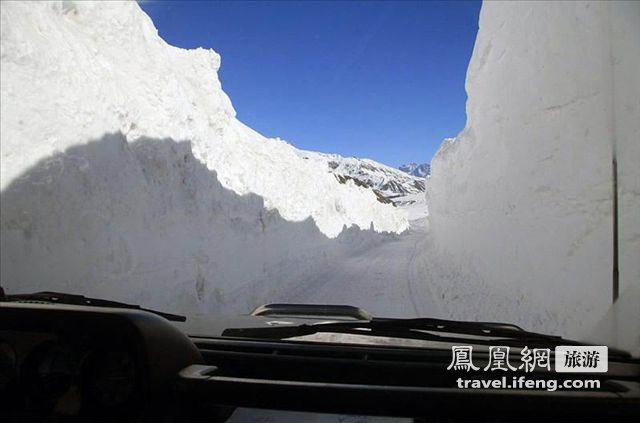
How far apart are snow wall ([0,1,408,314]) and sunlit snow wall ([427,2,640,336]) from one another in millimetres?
5635

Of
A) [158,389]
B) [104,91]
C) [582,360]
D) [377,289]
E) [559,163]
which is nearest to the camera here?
[158,389]

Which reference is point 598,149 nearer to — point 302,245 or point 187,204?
point 187,204

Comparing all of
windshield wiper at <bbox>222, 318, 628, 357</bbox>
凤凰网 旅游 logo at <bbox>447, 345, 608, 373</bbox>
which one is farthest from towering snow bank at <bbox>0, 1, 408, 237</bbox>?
凤凰网 旅游 logo at <bbox>447, 345, 608, 373</bbox>

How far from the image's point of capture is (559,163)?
6.50 metres

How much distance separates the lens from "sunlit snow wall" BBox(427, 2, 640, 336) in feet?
16.5

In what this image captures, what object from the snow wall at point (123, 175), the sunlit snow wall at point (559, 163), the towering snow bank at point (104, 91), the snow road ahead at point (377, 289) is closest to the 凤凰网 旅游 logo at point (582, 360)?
the sunlit snow wall at point (559, 163)

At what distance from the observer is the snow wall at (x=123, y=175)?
5082 millimetres

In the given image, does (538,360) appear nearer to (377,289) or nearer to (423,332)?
(423,332)

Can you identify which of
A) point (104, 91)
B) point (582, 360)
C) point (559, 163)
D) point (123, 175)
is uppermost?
point (104, 91)

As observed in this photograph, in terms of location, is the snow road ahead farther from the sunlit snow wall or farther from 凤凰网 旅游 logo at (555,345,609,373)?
凤凰网 旅游 logo at (555,345,609,373)

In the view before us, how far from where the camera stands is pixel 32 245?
4910mm

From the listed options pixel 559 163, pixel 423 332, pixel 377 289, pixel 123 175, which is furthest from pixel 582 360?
pixel 377 289

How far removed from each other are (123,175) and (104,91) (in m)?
1.36

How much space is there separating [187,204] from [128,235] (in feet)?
7.25
